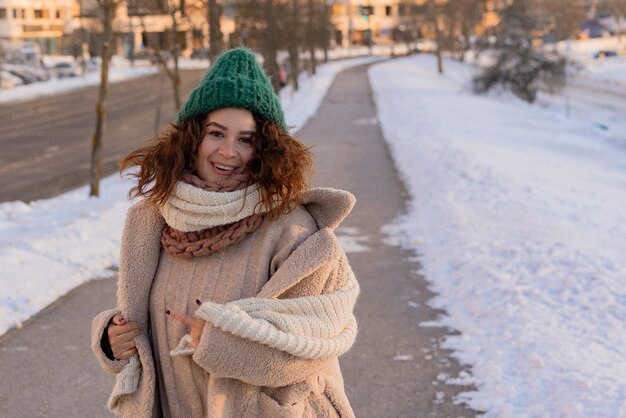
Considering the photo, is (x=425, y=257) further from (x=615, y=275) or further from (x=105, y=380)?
(x=105, y=380)

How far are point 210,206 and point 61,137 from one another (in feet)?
74.9

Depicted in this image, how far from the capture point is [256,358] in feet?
7.80

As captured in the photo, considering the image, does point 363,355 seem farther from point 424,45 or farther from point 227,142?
point 424,45

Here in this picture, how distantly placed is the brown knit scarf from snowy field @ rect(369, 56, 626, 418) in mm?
2813

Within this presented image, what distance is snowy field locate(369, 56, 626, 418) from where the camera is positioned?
5.30 m

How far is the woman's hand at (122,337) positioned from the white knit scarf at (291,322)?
15 centimetres

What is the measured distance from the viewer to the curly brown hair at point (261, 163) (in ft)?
→ 8.22

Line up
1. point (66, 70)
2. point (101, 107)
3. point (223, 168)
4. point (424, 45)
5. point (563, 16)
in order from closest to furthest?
point (223, 168) → point (101, 107) → point (66, 70) → point (563, 16) → point (424, 45)

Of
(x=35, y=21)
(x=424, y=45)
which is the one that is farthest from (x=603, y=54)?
(x=35, y=21)

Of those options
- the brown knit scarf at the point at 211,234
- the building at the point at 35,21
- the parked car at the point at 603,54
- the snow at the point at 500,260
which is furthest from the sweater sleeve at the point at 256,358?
the building at the point at 35,21

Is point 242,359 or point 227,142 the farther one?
point 227,142

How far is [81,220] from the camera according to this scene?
9.71m

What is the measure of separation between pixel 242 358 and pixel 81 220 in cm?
761

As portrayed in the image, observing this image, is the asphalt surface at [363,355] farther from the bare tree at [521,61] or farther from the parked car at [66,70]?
the parked car at [66,70]
